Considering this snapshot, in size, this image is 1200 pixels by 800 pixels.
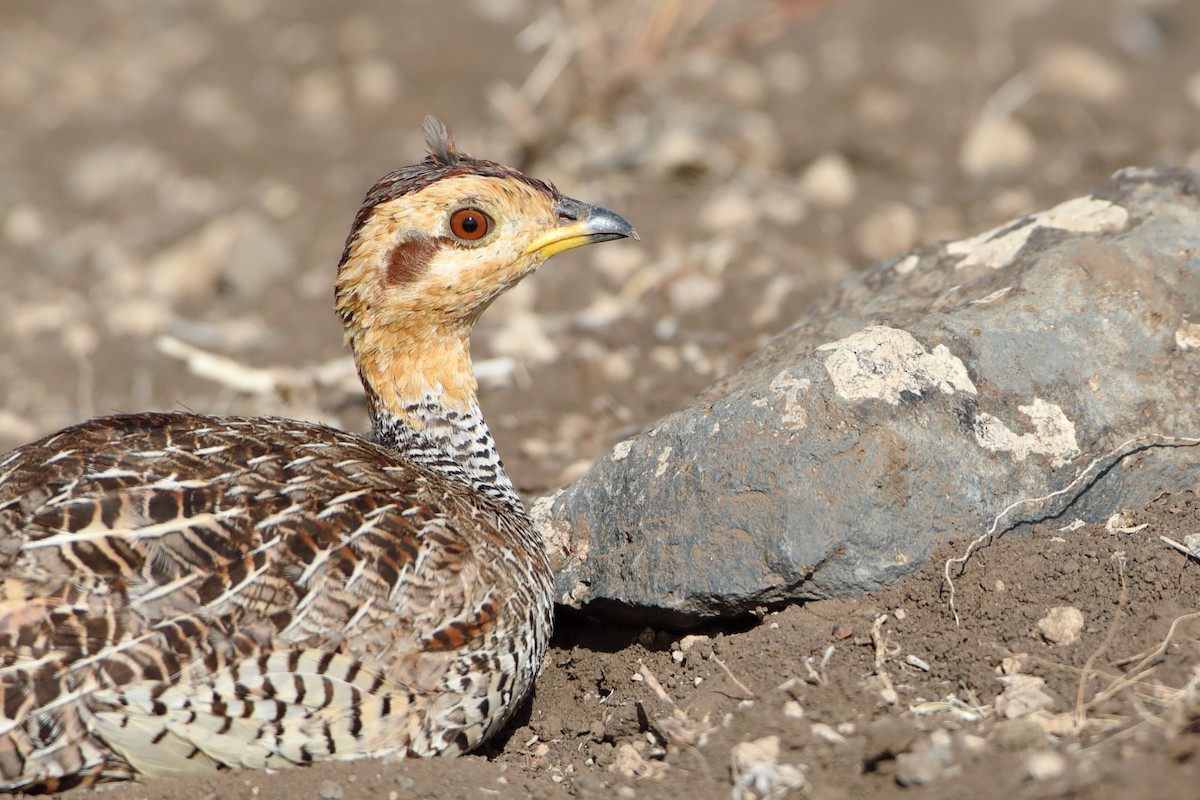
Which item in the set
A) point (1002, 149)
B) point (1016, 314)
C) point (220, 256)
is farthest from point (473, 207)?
point (1002, 149)

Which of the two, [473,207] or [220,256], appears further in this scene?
[220,256]

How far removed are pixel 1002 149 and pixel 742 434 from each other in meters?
5.78

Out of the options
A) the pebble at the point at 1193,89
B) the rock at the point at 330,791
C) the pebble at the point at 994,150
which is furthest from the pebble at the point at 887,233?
the rock at the point at 330,791

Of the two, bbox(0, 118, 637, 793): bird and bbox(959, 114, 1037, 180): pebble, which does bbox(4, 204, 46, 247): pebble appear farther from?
bbox(959, 114, 1037, 180): pebble

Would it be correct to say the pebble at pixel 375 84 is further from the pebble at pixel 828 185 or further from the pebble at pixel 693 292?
the pebble at pixel 693 292

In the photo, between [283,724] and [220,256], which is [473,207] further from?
[220,256]

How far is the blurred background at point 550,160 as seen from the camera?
8.01 m

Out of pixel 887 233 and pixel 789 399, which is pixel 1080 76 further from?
pixel 789 399

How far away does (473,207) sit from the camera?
17.1 ft

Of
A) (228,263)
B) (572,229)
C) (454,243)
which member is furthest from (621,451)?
(228,263)

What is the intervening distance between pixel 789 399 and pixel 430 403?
170 cm

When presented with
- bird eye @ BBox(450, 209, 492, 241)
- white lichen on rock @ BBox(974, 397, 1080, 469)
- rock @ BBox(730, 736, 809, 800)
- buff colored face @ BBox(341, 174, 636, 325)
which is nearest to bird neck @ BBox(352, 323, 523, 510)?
buff colored face @ BBox(341, 174, 636, 325)

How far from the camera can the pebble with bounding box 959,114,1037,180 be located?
9.37 metres

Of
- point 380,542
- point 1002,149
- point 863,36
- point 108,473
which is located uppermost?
point 863,36
